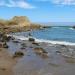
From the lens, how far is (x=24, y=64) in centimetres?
2245

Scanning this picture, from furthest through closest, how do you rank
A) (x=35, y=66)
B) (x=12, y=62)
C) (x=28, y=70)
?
(x=12, y=62) < (x=35, y=66) < (x=28, y=70)

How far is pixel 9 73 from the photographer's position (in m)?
18.9

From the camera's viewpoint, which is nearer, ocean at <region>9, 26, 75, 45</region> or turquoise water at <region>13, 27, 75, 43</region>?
ocean at <region>9, 26, 75, 45</region>

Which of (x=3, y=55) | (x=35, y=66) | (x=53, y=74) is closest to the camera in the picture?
(x=53, y=74)

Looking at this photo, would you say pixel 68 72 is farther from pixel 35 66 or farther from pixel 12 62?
pixel 12 62

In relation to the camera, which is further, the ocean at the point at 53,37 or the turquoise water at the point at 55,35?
the turquoise water at the point at 55,35

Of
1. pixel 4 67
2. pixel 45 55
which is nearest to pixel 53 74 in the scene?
pixel 4 67

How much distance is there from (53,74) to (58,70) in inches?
54.4

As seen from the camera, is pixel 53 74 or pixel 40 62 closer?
pixel 53 74

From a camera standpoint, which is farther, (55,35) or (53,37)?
(55,35)

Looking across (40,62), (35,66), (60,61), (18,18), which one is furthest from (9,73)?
(18,18)

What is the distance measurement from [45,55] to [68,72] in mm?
8489

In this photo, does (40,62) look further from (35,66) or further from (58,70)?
(58,70)

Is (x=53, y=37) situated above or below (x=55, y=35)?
above
